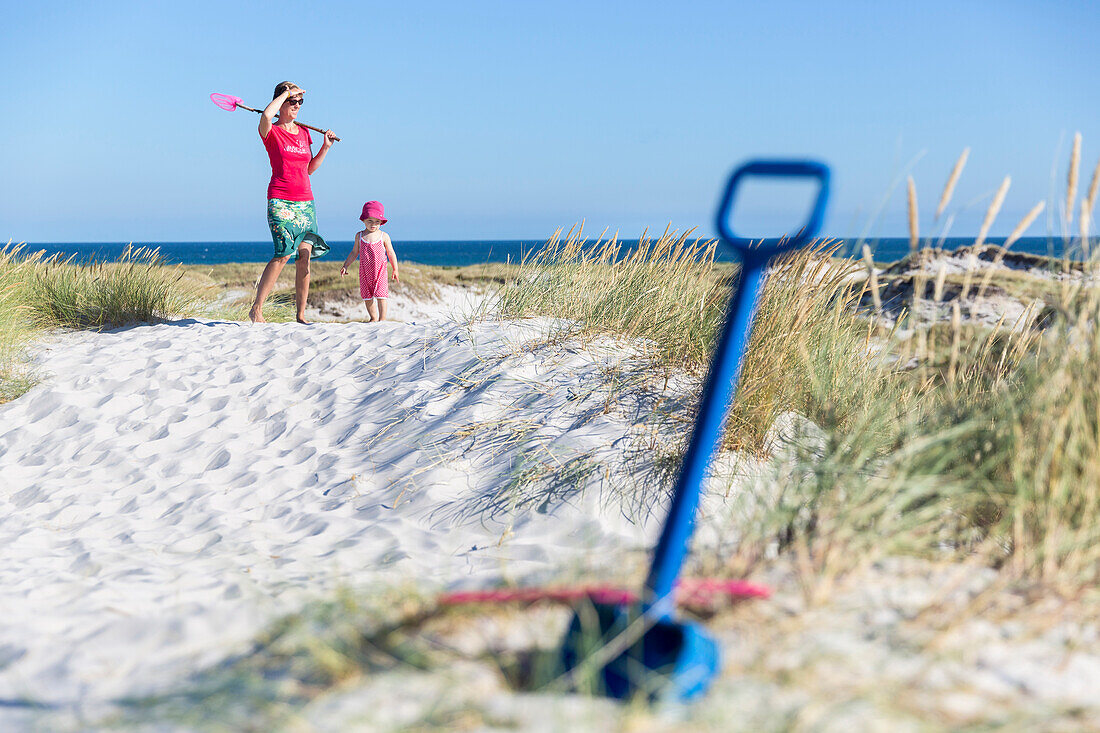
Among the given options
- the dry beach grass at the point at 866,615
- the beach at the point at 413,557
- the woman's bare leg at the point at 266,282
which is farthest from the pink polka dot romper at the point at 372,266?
the dry beach grass at the point at 866,615

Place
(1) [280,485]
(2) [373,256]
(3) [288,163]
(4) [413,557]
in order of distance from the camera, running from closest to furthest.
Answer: (4) [413,557] → (1) [280,485] → (3) [288,163] → (2) [373,256]

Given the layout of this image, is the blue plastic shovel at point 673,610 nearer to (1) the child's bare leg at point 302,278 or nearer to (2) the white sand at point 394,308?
(1) the child's bare leg at point 302,278

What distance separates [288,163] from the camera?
19.3 ft

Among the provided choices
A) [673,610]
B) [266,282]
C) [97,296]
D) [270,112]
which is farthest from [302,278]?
[673,610]

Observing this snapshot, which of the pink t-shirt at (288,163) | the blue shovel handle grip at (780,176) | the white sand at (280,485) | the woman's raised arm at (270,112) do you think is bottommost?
the white sand at (280,485)

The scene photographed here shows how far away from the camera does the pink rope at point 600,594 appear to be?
158 centimetres

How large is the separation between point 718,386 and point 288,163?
17.3 feet

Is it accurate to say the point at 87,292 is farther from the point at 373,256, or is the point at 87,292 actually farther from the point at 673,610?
the point at 673,610

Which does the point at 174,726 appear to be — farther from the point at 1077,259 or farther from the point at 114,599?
the point at 1077,259

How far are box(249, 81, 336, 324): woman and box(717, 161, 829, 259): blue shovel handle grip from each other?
497 centimetres

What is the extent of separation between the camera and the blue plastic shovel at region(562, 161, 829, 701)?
1.33 meters

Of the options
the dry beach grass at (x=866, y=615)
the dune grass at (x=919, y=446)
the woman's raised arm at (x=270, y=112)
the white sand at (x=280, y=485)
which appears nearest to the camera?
the dry beach grass at (x=866, y=615)

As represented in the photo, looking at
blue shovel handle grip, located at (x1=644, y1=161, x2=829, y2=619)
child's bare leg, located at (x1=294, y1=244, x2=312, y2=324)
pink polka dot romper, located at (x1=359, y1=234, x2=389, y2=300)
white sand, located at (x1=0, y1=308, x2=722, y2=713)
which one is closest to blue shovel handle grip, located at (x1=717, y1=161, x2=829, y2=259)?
blue shovel handle grip, located at (x1=644, y1=161, x2=829, y2=619)

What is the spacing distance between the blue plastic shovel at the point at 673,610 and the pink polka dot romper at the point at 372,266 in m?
5.45
